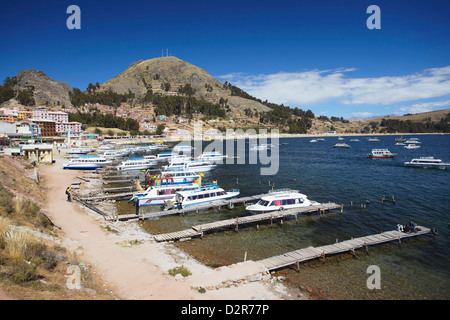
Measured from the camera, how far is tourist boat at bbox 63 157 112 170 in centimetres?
6562

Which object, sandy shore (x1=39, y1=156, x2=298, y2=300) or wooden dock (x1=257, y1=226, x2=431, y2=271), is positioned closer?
sandy shore (x1=39, y1=156, x2=298, y2=300)

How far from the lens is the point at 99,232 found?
25.8m

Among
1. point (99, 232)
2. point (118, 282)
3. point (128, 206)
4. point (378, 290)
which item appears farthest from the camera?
point (128, 206)

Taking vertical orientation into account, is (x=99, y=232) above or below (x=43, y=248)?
below

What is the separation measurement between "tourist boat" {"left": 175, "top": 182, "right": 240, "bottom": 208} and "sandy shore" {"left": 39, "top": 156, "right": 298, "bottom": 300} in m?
9.19

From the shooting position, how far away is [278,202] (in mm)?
34594

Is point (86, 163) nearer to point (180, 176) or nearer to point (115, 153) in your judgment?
point (115, 153)

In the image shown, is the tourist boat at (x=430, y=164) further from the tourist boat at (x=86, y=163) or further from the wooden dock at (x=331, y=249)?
the tourist boat at (x=86, y=163)

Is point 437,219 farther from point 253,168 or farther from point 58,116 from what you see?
point 58,116

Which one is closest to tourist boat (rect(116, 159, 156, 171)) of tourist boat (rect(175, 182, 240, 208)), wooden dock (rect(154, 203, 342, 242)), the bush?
tourist boat (rect(175, 182, 240, 208))

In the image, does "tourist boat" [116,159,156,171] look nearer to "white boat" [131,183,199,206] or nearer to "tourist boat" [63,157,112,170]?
"tourist boat" [63,157,112,170]

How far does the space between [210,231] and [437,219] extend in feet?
96.4

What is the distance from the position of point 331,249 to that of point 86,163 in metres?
64.8
